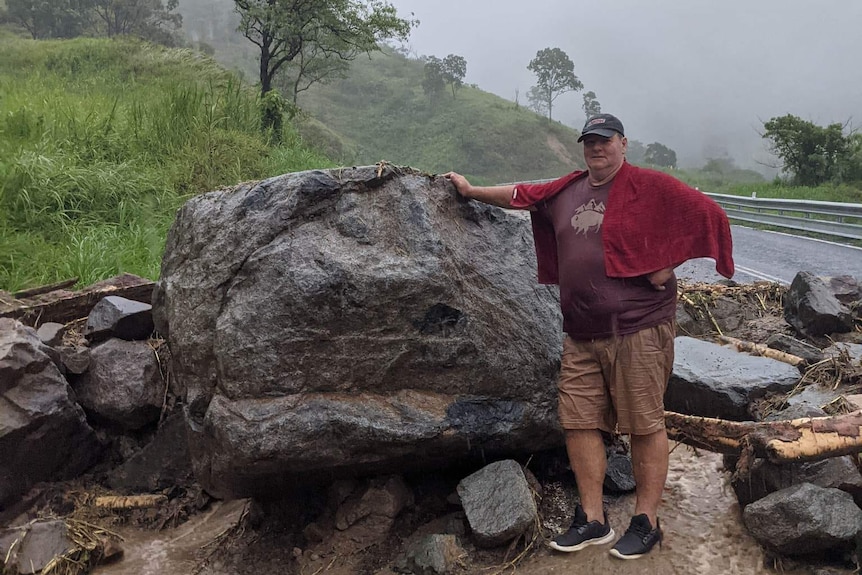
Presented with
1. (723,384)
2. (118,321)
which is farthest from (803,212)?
(118,321)

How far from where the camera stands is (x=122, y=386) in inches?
186

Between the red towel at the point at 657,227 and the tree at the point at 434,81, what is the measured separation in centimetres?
4261

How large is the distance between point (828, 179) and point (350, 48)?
1378cm

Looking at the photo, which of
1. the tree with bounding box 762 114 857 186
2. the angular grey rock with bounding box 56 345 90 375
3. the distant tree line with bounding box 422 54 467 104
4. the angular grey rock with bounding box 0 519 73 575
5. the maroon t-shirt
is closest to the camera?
the maroon t-shirt

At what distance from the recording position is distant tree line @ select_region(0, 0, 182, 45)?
104 feet

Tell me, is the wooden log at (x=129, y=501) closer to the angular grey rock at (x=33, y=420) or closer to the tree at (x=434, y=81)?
the angular grey rock at (x=33, y=420)

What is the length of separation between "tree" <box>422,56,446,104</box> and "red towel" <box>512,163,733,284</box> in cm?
4261

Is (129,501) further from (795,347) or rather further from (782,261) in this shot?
(782,261)

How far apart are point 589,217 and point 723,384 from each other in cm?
198

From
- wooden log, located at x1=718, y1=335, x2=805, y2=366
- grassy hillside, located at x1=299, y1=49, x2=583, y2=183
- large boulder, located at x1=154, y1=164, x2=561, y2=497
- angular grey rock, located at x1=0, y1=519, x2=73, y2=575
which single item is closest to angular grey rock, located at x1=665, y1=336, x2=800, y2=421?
wooden log, located at x1=718, y1=335, x2=805, y2=366

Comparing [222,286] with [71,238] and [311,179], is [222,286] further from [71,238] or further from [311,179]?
[71,238]

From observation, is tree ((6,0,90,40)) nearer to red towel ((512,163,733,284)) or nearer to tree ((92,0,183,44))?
tree ((92,0,183,44))

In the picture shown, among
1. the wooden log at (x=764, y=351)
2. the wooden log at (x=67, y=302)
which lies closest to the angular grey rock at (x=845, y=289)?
the wooden log at (x=764, y=351)

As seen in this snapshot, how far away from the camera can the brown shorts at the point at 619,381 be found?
324cm
